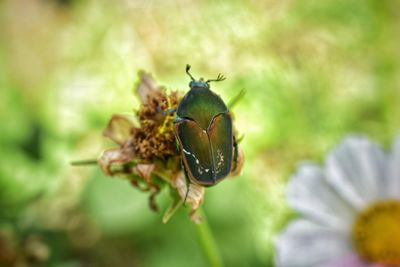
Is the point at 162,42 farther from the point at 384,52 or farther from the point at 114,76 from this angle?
the point at 384,52

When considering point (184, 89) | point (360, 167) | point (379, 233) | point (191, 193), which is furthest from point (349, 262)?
point (184, 89)

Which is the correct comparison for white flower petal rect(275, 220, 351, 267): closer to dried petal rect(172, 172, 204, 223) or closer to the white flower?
the white flower

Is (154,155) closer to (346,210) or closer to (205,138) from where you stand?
(205,138)

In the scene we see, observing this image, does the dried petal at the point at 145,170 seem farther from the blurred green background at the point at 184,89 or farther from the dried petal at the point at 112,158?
the blurred green background at the point at 184,89

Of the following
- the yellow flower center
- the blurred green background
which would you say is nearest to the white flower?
the yellow flower center

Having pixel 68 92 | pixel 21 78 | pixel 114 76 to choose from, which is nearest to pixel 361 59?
pixel 114 76

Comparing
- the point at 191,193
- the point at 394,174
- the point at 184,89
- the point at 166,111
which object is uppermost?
the point at 184,89
